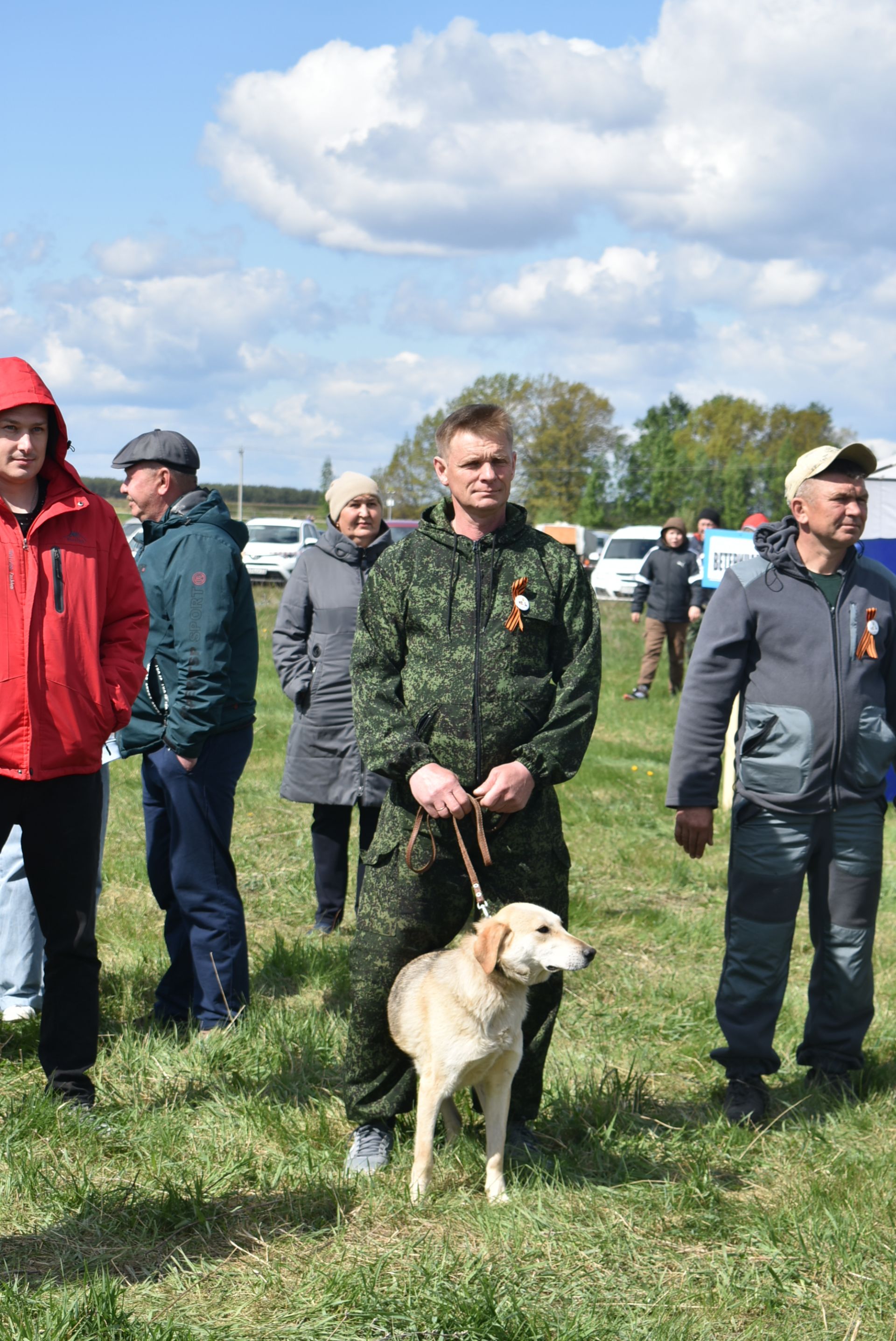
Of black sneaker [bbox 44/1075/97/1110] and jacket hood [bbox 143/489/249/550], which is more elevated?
jacket hood [bbox 143/489/249/550]

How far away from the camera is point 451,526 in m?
3.50

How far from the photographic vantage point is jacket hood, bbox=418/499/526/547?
343 centimetres

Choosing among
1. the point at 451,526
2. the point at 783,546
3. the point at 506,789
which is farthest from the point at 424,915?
the point at 783,546

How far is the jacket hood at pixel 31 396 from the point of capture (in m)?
3.51

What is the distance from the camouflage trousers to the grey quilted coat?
2.04 metres

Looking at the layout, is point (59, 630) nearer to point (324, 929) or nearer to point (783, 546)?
point (783, 546)

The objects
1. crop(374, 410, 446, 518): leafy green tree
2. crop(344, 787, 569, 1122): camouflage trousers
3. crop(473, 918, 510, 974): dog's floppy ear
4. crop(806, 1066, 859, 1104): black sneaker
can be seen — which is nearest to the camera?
crop(473, 918, 510, 974): dog's floppy ear

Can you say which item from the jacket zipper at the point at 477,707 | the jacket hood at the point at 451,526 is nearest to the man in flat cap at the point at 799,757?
the jacket hood at the point at 451,526

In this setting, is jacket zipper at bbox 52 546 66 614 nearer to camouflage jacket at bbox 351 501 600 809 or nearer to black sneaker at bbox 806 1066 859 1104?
camouflage jacket at bbox 351 501 600 809

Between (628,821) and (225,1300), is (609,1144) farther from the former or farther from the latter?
(628,821)

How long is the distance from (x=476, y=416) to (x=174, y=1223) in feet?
7.45

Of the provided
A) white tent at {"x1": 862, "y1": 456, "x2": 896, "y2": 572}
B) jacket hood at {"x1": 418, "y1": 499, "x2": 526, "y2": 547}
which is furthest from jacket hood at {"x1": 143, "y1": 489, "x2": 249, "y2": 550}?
white tent at {"x1": 862, "y1": 456, "x2": 896, "y2": 572}

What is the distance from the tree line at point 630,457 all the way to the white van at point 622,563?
27.2 meters

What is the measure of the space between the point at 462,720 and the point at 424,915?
0.57m
